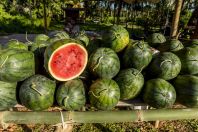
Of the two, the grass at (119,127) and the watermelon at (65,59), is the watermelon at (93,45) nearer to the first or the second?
the watermelon at (65,59)

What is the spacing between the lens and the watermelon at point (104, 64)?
2518mm

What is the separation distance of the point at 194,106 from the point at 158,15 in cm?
1572

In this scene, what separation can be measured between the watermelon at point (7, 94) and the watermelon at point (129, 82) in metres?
0.98

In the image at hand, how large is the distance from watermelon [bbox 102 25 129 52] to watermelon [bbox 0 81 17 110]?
1016 millimetres

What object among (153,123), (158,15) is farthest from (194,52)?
(158,15)

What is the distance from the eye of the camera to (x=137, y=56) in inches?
104

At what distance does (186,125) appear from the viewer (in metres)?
5.16

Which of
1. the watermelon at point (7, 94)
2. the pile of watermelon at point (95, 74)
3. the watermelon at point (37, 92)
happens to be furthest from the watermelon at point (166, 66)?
the watermelon at point (7, 94)

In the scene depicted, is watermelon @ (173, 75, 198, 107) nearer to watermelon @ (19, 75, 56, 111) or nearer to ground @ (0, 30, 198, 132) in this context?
watermelon @ (19, 75, 56, 111)

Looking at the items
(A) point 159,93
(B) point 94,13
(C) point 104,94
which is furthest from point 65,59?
(B) point 94,13

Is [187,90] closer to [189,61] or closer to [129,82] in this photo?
[189,61]

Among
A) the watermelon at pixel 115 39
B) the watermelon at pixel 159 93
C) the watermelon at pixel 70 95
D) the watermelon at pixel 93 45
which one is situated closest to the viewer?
the watermelon at pixel 70 95

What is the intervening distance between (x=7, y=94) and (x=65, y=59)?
0.62 meters

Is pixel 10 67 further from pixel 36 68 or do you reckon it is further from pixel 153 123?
pixel 153 123
